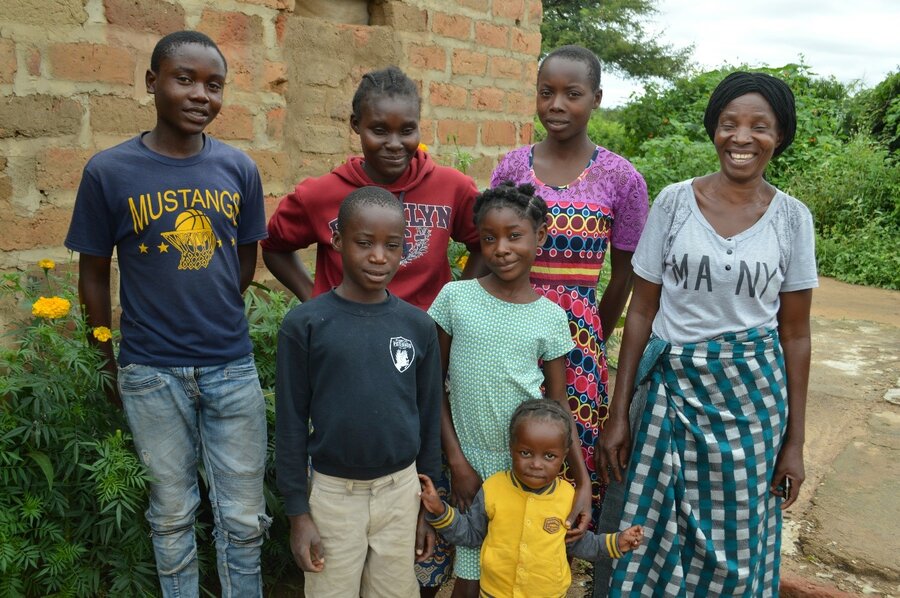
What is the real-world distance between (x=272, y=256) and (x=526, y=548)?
126cm

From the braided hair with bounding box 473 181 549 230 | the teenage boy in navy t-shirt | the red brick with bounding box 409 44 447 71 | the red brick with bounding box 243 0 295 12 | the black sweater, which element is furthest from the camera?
the red brick with bounding box 409 44 447 71

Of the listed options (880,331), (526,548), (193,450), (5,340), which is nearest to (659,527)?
(526,548)

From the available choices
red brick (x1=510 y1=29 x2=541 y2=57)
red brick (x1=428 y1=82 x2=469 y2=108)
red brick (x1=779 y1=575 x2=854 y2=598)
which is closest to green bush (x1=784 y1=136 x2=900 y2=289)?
red brick (x1=510 y1=29 x2=541 y2=57)

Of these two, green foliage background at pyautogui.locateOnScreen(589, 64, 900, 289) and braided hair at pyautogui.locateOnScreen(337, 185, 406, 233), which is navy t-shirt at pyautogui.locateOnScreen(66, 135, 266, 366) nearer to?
braided hair at pyautogui.locateOnScreen(337, 185, 406, 233)

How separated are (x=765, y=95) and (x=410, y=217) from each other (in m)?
1.09

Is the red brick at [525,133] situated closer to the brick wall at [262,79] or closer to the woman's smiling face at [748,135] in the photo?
the brick wall at [262,79]

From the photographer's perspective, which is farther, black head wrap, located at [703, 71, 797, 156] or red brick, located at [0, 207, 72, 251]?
red brick, located at [0, 207, 72, 251]

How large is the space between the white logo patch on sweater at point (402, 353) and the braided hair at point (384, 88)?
29.1 inches

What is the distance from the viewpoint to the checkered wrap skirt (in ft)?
7.48

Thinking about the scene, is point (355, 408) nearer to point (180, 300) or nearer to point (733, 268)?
point (180, 300)

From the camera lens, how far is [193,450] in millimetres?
2369

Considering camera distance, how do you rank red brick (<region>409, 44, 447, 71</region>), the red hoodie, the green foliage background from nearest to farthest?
the red hoodie → red brick (<region>409, 44, 447, 71</region>) → the green foliage background

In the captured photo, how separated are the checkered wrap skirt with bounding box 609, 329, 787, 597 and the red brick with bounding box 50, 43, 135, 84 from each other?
2310 millimetres

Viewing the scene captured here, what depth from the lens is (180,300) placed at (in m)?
2.24
